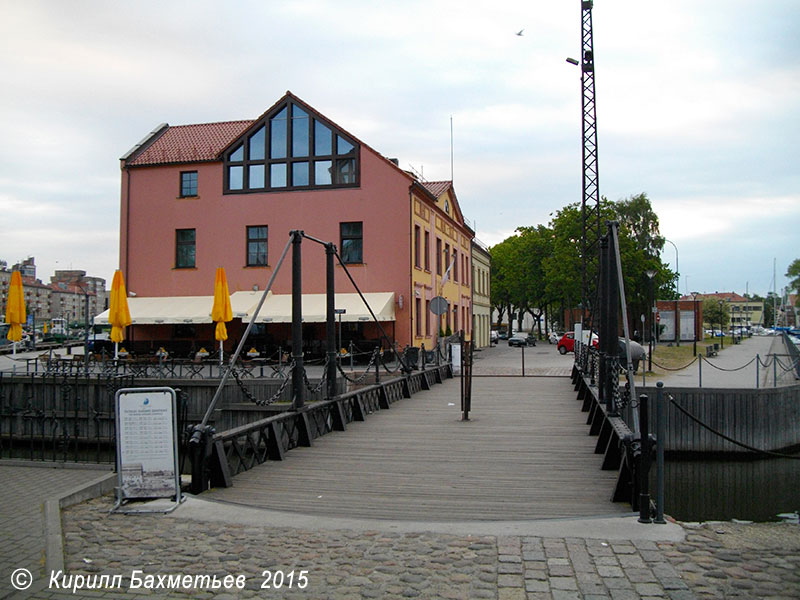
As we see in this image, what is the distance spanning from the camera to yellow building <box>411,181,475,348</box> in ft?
110

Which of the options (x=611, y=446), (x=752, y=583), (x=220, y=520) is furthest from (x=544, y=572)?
(x=611, y=446)

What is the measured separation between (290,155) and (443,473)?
26.3 metres

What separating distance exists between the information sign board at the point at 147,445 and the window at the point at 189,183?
28682mm

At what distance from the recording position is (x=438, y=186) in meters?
41.9

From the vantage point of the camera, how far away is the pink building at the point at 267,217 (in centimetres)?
3203

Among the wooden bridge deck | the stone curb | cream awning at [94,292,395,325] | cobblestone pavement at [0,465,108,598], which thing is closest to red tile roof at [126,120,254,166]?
cream awning at [94,292,395,325]

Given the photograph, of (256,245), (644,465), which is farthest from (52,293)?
(644,465)

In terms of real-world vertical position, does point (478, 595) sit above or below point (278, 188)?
below

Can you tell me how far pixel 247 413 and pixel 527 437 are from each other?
35.6ft

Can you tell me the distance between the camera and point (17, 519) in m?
6.99

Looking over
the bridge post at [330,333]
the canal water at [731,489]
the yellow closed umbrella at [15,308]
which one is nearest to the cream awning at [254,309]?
the yellow closed umbrella at [15,308]

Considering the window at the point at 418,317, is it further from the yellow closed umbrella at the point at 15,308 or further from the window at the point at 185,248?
the yellow closed umbrella at the point at 15,308

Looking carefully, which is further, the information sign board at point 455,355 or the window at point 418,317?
the window at point 418,317

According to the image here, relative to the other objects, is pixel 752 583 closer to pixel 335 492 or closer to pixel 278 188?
pixel 335 492
